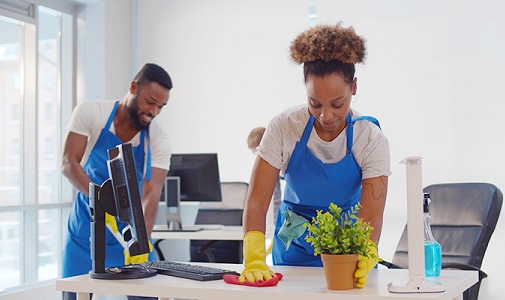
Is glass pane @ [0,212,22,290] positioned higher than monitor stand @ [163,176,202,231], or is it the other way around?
monitor stand @ [163,176,202,231]

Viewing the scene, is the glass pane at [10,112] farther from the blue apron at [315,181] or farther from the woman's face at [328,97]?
the woman's face at [328,97]

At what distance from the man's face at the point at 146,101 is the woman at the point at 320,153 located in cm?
92

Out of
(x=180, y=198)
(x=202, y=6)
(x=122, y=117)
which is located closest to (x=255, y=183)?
(x=122, y=117)

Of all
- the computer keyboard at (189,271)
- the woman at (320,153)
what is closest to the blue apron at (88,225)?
the computer keyboard at (189,271)

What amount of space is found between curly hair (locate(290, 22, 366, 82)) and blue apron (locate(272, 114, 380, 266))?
0.18 metres

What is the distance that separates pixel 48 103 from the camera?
18.0 ft

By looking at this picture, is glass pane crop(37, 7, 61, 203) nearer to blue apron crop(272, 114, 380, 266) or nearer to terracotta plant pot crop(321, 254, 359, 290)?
blue apron crop(272, 114, 380, 266)

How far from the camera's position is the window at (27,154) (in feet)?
16.5

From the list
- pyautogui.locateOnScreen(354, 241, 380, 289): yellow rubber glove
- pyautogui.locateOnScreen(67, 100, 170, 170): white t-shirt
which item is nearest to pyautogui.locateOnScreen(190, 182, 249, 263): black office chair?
pyautogui.locateOnScreen(67, 100, 170, 170): white t-shirt

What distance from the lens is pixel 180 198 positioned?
467cm

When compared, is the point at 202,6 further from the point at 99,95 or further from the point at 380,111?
the point at 380,111

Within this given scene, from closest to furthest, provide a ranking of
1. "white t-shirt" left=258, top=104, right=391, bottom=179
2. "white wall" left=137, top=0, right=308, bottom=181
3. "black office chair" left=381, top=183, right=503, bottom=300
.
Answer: "white t-shirt" left=258, top=104, right=391, bottom=179 → "black office chair" left=381, top=183, right=503, bottom=300 → "white wall" left=137, top=0, right=308, bottom=181

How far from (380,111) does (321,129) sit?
105 inches

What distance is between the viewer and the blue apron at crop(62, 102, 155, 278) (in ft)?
9.75
